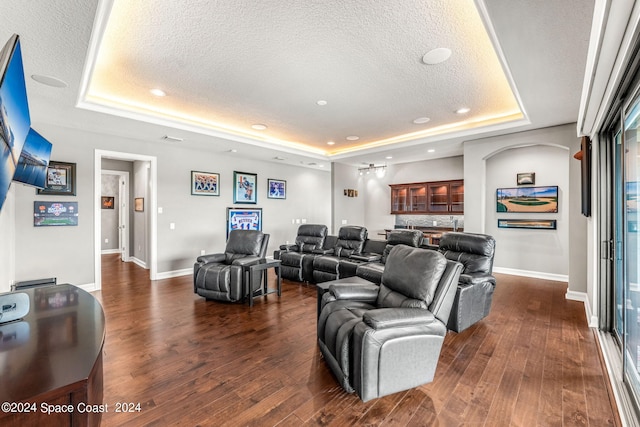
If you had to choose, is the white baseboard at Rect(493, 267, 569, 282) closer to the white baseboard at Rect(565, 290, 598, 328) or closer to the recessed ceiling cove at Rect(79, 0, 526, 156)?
the white baseboard at Rect(565, 290, 598, 328)

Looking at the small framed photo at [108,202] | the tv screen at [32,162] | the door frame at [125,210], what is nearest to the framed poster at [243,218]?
the door frame at [125,210]

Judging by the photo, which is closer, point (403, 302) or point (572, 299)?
point (403, 302)

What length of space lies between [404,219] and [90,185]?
719 centimetres

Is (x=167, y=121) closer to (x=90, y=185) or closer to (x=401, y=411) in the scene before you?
(x=90, y=185)

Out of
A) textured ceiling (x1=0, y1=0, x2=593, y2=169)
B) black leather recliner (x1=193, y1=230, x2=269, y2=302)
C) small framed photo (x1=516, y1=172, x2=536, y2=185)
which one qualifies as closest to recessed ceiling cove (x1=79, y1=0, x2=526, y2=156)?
textured ceiling (x1=0, y1=0, x2=593, y2=169)

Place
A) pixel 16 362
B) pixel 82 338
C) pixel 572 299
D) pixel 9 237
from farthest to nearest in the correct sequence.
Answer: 1. pixel 572 299
2. pixel 9 237
3. pixel 82 338
4. pixel 16 362

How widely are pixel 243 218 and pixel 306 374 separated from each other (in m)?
5.07

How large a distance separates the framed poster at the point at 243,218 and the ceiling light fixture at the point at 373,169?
336cm

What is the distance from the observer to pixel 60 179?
447 cm

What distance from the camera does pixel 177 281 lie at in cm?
539

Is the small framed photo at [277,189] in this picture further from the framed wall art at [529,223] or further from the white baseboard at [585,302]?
the white baseboard at [585,302]

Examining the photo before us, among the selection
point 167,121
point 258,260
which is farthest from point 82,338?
point 167,121

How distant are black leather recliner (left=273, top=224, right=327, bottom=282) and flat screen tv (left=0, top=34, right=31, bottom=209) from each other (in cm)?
413

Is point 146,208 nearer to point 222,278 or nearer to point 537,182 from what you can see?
point 222,278
